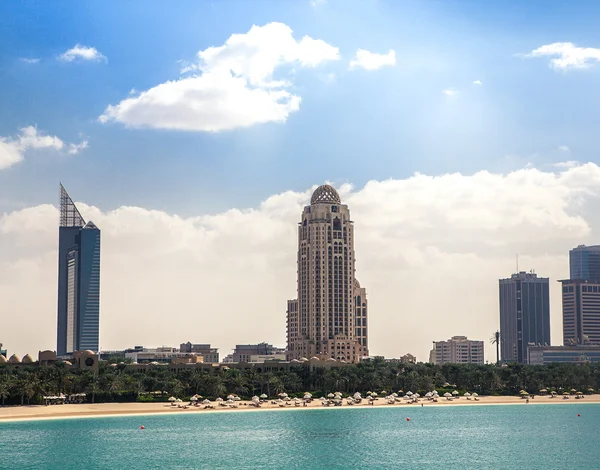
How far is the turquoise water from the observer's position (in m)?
137

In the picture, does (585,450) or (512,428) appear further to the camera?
(512,428)

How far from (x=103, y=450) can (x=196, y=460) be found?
1922cm

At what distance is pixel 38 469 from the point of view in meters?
130

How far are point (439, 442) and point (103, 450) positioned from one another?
54.7m

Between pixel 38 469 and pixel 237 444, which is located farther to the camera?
pixel 237 444

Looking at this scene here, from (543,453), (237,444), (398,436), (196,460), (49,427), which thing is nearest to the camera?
(196,460)

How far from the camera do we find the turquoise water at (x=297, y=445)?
137 meters

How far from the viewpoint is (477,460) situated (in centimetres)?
14150

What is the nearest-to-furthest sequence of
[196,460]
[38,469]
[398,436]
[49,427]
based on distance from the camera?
[38,469], [196,460], [398,436], [49,427]

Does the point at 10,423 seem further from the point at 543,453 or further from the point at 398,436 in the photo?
the point at 543,453

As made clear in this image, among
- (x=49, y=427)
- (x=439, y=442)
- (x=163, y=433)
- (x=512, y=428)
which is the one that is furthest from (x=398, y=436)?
(x=49, y=427)

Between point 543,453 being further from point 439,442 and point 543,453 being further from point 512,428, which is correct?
point 512,428

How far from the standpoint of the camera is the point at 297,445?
6186 inches

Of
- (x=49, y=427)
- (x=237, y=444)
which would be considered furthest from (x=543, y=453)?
(x=49, y=427)
